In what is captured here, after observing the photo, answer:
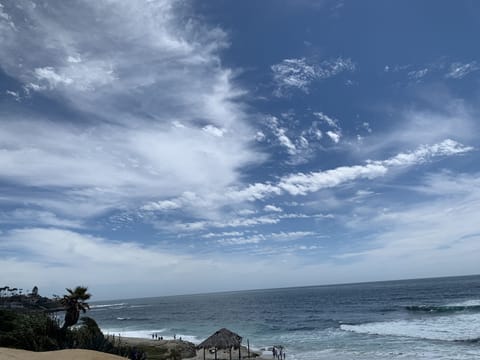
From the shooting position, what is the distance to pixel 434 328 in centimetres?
4441

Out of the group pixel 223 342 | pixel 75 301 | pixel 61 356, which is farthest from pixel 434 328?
pixel 61 356

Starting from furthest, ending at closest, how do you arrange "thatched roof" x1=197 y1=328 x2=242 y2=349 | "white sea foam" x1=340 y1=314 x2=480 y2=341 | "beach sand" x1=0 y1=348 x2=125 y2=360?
"white sea foam" x1=340 y1=314 x2=480 y2=341 → "thatched roof" x1=197 y1=328 x2=242 y2=349 → "beach sand" x1=0 y1=348 x2=125 y2=360

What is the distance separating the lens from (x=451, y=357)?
1117 inches

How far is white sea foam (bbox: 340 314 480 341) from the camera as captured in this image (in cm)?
3828

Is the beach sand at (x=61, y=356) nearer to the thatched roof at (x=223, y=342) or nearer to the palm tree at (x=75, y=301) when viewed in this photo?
the palm tree at (x=75, y=301)

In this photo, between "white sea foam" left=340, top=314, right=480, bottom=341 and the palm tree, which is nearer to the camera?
the palm tree

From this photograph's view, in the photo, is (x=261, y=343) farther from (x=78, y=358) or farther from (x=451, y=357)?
(x=78, y=358)

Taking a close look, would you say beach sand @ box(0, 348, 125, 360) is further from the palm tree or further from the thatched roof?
the thatched roof

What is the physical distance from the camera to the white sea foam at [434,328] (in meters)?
38.3

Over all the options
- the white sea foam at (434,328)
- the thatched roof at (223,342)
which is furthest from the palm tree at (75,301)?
the white sea foam at (434,328)

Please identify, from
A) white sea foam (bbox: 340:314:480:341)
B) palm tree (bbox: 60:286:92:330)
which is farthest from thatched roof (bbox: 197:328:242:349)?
white sea foam (bbox: 340:314:480:341)

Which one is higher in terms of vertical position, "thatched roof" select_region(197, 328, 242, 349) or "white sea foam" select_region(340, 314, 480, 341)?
→ "thatched roof" select_region(197, 328, 242, 349)

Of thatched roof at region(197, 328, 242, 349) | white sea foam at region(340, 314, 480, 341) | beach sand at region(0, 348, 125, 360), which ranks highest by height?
beach sand at region(0, 348, 125, 360)

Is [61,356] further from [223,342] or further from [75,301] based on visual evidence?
[223,342]
